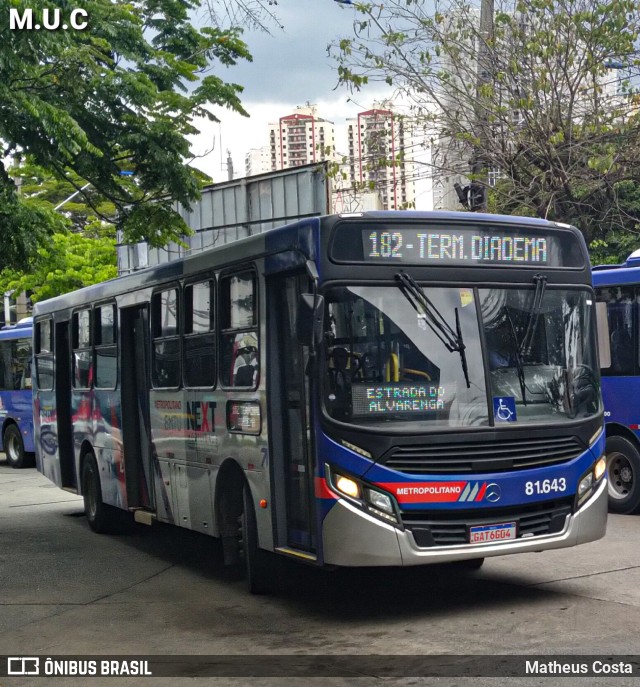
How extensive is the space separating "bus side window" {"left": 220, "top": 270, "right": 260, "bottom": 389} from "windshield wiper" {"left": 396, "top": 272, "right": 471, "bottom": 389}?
141 centimetres

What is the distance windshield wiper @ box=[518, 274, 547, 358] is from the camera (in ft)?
27.9

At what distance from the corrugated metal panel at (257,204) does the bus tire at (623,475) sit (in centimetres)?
1525

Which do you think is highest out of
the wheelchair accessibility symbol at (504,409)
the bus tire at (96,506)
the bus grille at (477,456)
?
the wheelchair accessibility symbol at (504,409)

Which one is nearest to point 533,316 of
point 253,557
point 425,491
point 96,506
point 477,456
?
point 477,456

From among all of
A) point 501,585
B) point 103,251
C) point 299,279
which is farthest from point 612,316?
point 103,251

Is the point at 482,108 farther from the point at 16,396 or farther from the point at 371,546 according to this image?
the point at 371,546

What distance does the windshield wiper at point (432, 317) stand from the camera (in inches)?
322

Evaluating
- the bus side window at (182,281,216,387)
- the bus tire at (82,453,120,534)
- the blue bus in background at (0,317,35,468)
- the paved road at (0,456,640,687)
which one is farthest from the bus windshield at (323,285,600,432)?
the blue bus in background at (0,317,35,468)

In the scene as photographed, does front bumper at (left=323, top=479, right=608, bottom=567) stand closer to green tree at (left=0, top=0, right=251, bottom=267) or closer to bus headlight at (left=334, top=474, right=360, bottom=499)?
bus headlight at (left=334, top=474, right=360, bottom=499)

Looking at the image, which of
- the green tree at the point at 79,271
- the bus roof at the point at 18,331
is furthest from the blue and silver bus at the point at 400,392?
the green tree at the point at 79,271

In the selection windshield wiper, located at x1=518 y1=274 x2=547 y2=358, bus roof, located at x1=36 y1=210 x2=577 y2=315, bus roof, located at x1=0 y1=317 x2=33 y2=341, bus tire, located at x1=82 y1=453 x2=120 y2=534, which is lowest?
bus tire, located at x1=82 y1=453 x2=120 y2=534
